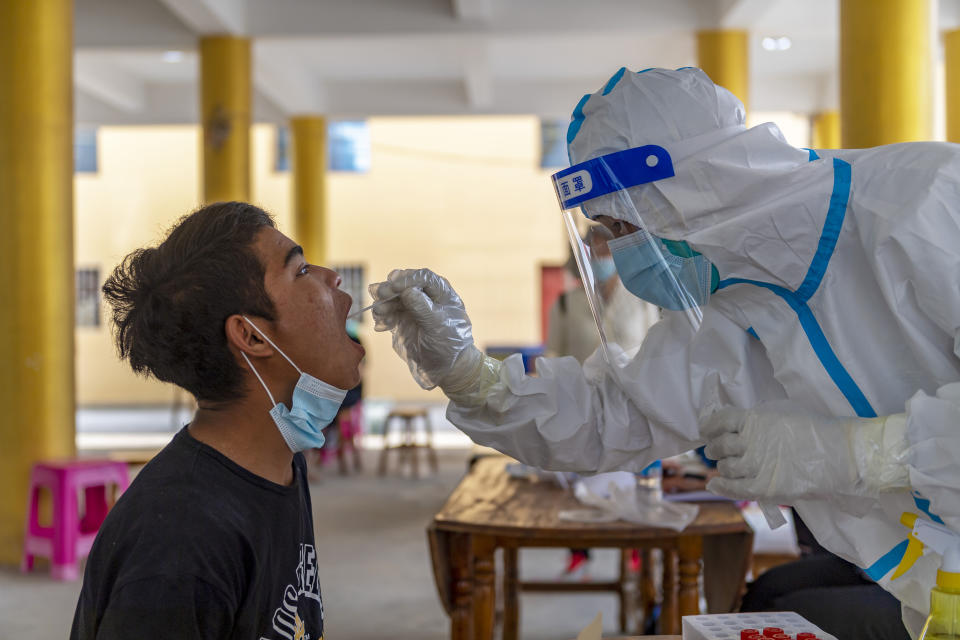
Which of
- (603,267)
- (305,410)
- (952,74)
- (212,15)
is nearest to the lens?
(305,410)

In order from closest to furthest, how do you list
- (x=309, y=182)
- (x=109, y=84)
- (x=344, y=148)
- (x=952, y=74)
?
(x=952, y=74) < (x=109, y=84) < (x=309, y=182) < (x=344, y=148)

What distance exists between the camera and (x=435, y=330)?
5.16 ft

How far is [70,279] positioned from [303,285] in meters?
3.59

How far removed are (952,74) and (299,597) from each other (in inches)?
287

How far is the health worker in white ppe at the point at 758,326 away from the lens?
1136mm

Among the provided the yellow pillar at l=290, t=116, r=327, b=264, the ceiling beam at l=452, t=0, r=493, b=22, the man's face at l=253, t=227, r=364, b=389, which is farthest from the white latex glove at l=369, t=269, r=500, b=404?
the yellow pillar at l=290, t=116, r=327, b=264

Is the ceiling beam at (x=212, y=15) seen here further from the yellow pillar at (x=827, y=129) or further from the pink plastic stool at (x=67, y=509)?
the yellow pillar at (x=827, y=129)

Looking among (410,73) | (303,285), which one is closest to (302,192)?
(410,73)

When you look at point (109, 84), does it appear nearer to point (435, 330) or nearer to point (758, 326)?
point (435, 330)

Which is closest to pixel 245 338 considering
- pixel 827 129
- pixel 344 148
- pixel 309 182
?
pixel 309 182

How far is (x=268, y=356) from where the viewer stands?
1.36 m

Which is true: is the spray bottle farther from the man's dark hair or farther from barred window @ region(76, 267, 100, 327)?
barred window @ region(76, 267, 100, 327)

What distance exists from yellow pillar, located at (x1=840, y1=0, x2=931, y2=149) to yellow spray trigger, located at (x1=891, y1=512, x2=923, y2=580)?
3633 mm

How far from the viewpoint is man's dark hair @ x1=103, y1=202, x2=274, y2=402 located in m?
1.27
